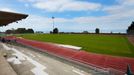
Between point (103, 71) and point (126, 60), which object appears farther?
point (126, 60)

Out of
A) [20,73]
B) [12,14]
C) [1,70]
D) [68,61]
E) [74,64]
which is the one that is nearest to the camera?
[12,14]

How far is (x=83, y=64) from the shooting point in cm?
2727

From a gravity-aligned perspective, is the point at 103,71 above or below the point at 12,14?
below

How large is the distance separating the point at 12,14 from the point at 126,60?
59.4 ft

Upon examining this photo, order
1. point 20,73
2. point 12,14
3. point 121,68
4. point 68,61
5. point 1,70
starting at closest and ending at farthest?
point 12,14 < point 1,70 < point 20,73 < point 121,68 < point 68,61

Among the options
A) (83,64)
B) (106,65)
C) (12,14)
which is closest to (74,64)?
(83,64)

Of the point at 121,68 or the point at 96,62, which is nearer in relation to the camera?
the point at 121,68

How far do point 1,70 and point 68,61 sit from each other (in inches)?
439

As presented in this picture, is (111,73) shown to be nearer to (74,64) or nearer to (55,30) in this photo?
(74,64)

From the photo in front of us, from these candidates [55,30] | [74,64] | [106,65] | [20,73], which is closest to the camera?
[20,73]

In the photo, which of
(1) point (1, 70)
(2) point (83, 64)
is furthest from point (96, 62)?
(1) point (1, 70)

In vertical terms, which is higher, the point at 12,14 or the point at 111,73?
the point at 12,14

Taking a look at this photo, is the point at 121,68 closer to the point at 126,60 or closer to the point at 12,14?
the point at 126,60

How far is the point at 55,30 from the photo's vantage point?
13300 cm
